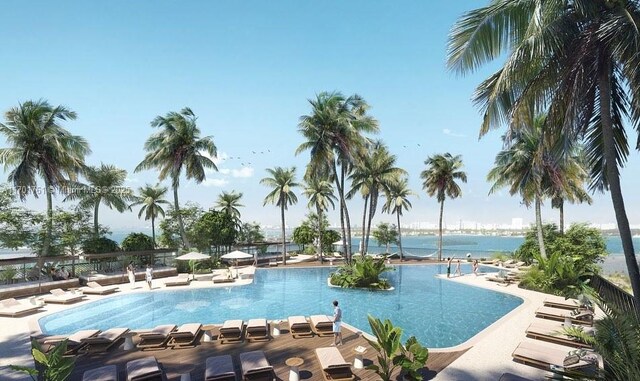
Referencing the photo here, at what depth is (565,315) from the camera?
1422 centimetres

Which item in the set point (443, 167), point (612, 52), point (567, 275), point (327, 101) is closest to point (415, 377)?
point (612, 52)

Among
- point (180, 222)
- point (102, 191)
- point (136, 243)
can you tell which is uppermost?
point (102, 191)

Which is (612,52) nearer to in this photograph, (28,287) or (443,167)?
(28,287)

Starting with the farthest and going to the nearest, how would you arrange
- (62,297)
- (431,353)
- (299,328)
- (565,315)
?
(62,297), (565,315), (299,328), (431,353)

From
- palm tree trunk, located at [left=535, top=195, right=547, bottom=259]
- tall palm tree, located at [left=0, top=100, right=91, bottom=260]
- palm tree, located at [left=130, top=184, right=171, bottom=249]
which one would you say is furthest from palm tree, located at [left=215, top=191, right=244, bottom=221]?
palm tree trunk, located at [left=535, top=195, right=547, bottom=259]

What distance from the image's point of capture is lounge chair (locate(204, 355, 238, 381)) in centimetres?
866

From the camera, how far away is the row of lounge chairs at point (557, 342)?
884 cm

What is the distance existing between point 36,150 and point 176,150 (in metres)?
10.8

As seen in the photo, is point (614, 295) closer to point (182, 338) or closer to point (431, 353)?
point (431, 353)

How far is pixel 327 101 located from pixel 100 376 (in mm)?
23392

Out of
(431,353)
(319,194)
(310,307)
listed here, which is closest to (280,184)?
(319,194)

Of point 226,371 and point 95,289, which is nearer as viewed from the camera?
point 226,371

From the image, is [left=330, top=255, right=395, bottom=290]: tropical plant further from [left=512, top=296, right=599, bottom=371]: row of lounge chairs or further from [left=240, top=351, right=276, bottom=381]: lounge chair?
[left=240, top=351, right=276, bottom=381]: lounge chair

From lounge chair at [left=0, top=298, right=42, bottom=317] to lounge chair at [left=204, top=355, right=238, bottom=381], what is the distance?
44.5 feet
